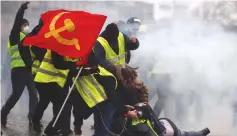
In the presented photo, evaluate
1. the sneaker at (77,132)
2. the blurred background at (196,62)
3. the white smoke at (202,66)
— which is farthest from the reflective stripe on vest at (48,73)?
the white smoke at (202,66)

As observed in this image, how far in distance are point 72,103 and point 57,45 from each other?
85cm

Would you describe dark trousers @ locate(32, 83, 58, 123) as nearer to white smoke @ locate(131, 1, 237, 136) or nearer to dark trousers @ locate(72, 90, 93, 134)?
dark trousers @ locate(72, 90, 93, 134)

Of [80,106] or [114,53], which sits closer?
[80,106]

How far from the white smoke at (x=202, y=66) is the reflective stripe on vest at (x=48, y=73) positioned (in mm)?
2765

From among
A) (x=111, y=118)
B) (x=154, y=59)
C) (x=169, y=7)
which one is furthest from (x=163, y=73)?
(x=111, y=118)

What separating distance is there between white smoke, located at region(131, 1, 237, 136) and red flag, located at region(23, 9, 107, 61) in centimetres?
301

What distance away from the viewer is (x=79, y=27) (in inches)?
239

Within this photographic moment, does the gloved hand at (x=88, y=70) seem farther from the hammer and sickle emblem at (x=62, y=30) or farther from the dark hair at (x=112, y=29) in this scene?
the dark hair at (x=112, y=29)

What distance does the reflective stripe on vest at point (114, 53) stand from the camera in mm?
6844

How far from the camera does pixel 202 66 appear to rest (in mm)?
9180

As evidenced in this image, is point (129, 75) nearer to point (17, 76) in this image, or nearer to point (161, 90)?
point (17, 76)

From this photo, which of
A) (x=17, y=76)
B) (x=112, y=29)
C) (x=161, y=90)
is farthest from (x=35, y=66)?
(x=161, y=90)

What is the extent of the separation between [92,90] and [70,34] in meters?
0.60

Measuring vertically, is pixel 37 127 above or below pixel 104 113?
below
